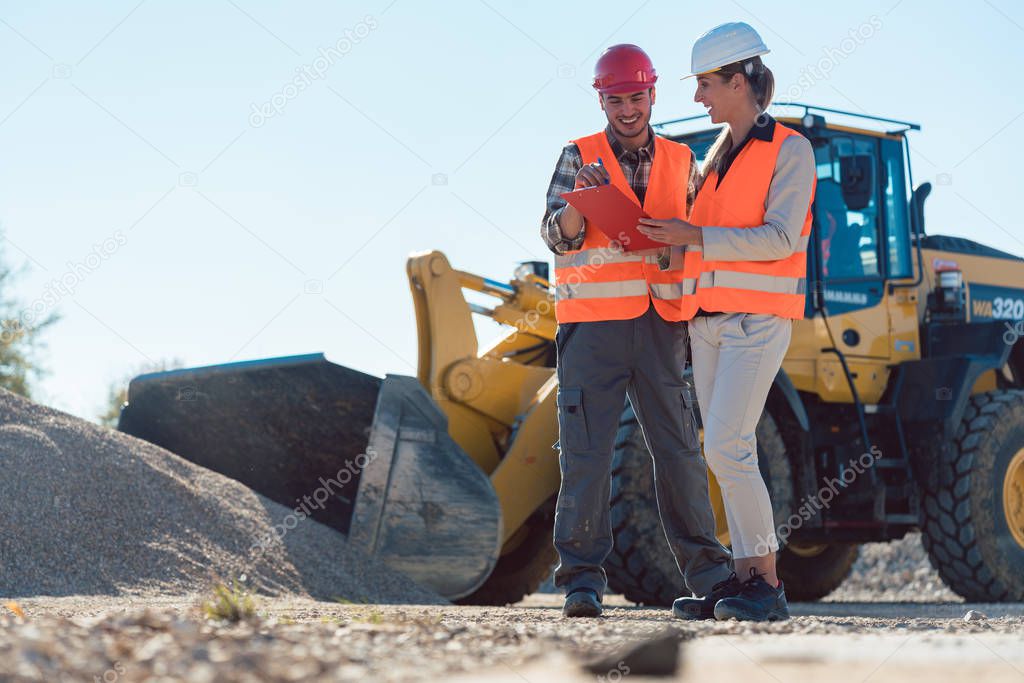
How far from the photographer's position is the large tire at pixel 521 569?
25.1 ft

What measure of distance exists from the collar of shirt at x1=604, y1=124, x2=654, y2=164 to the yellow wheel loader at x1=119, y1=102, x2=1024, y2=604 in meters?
2.03

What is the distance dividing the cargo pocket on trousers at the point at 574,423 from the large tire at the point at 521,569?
128 inches

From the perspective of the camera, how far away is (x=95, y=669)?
2.30 m

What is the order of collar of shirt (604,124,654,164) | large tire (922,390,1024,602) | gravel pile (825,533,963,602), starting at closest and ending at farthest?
collar of shirt (604,124,654,164), large tire (922,390,1024,602), gravel pile (825,533,963,602)

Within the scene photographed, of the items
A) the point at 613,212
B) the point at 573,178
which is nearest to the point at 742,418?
the point at 613,212

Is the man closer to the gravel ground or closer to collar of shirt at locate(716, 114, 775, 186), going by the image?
collar of shirt at locate(716, 114, 775, 186)

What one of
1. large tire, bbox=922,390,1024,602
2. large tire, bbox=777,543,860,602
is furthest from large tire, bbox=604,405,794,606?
large tire, bbox=777,543,860,602

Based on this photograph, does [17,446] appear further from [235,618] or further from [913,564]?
[913,564]

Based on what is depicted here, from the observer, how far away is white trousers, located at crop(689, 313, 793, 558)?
407 centimetres

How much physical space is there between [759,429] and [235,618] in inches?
159

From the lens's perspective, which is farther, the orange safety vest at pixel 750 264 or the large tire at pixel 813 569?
the large tire at pixel 813 569

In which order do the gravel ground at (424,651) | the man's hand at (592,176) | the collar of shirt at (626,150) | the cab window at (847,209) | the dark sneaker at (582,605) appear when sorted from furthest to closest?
the cab window at (847,209) < the collar of shirt at (626,150) < the man's hand at (592,176) < the dark sneaker at (582,605) < the gravel ground at (424,651)

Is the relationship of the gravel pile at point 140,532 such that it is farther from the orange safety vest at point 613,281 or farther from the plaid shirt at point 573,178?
the plaid shirt at point 573,178

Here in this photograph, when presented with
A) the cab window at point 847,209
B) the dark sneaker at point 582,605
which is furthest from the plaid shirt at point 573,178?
the cab window at point 847,209
